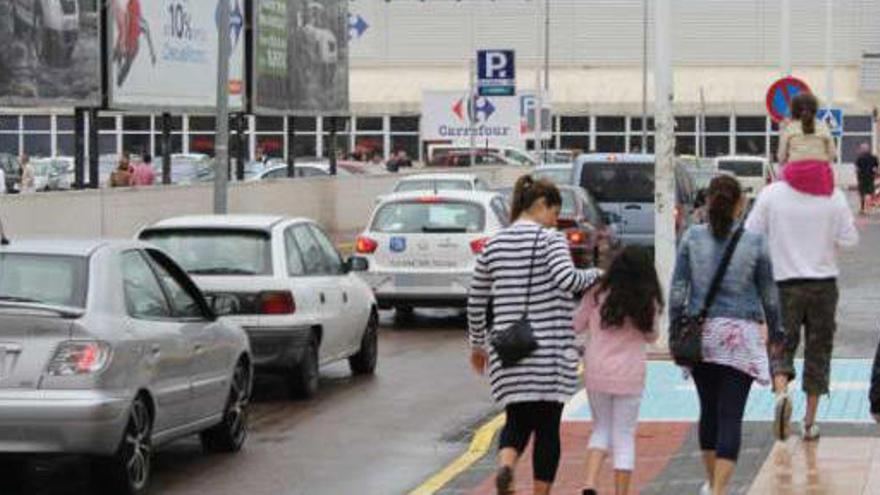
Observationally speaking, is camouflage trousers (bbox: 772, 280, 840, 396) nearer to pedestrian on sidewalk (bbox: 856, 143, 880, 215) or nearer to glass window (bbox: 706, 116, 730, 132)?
pedestrian on sidewalk (bbox: 856, 143, 880, 215)

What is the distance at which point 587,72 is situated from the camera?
258 ft

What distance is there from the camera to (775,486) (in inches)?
382

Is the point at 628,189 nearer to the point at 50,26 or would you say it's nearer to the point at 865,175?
the point at 50,26

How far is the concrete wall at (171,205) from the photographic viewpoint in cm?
2375

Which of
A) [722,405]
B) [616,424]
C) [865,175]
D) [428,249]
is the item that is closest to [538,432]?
[616,424]

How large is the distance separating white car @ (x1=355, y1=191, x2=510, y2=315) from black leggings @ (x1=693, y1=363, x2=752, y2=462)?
35.3 ft

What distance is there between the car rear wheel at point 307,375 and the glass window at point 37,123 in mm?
58757

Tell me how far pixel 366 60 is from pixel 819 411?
2668 inches

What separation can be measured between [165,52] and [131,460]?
1979 centimetres

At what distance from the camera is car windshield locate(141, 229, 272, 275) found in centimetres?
1450

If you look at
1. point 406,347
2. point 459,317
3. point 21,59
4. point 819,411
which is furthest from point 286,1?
point 819,411

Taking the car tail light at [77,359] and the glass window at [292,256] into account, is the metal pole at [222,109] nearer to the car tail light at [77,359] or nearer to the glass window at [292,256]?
the glass window at [292,256]

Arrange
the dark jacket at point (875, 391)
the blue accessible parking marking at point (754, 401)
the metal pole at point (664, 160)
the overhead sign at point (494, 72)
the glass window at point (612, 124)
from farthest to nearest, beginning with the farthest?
the glass window at point (612, 124) < the overhead sign at point (494, 72) < the metal pole at point (664, 160) < the blue accessible parking marking at point (754, 401) < the dark jacket at point (875, 391)

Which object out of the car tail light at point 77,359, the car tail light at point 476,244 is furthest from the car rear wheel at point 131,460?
the car tail light at point 476,244
